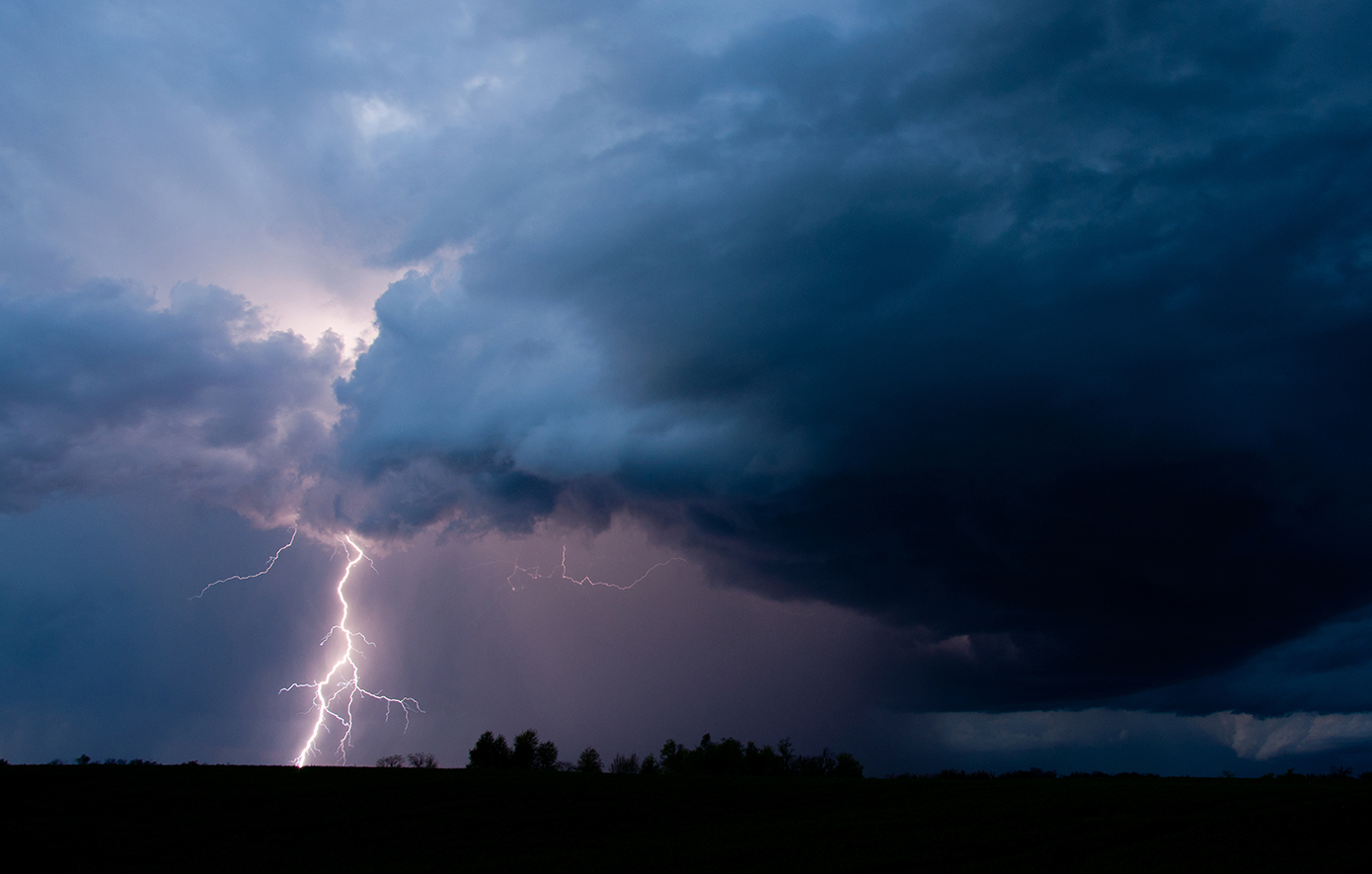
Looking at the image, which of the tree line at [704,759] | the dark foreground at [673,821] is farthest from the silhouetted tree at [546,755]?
the dark foreground at [673,821]

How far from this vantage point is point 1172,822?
30406 mm

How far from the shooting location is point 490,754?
101 meters

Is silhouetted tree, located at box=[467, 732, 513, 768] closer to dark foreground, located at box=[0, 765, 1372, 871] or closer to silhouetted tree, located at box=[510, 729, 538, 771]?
silhouetted tree, located at box=[510, 729, 538, 771]

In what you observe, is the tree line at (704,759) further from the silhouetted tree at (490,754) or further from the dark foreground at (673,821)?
the dark foreground at (673,821)

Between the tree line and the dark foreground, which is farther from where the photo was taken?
the tree line

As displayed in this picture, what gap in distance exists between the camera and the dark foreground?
26.1 meters

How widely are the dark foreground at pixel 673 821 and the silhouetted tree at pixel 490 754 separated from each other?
52518mm

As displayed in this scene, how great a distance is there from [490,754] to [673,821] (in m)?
71.6

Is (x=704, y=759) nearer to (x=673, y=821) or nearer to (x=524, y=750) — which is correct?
(x=524, y=750)

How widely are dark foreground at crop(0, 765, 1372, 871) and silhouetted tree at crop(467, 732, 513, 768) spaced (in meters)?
52.5

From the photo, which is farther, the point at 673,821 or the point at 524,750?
the point at 524,750

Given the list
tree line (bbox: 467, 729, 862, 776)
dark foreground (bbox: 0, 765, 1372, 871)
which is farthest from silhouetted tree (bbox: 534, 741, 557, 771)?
dark foreground (bbox: 0, 765, 1372, 871)

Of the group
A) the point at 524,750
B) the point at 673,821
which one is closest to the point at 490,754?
the point at 524,750

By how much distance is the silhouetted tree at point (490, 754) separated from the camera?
3942 inches
